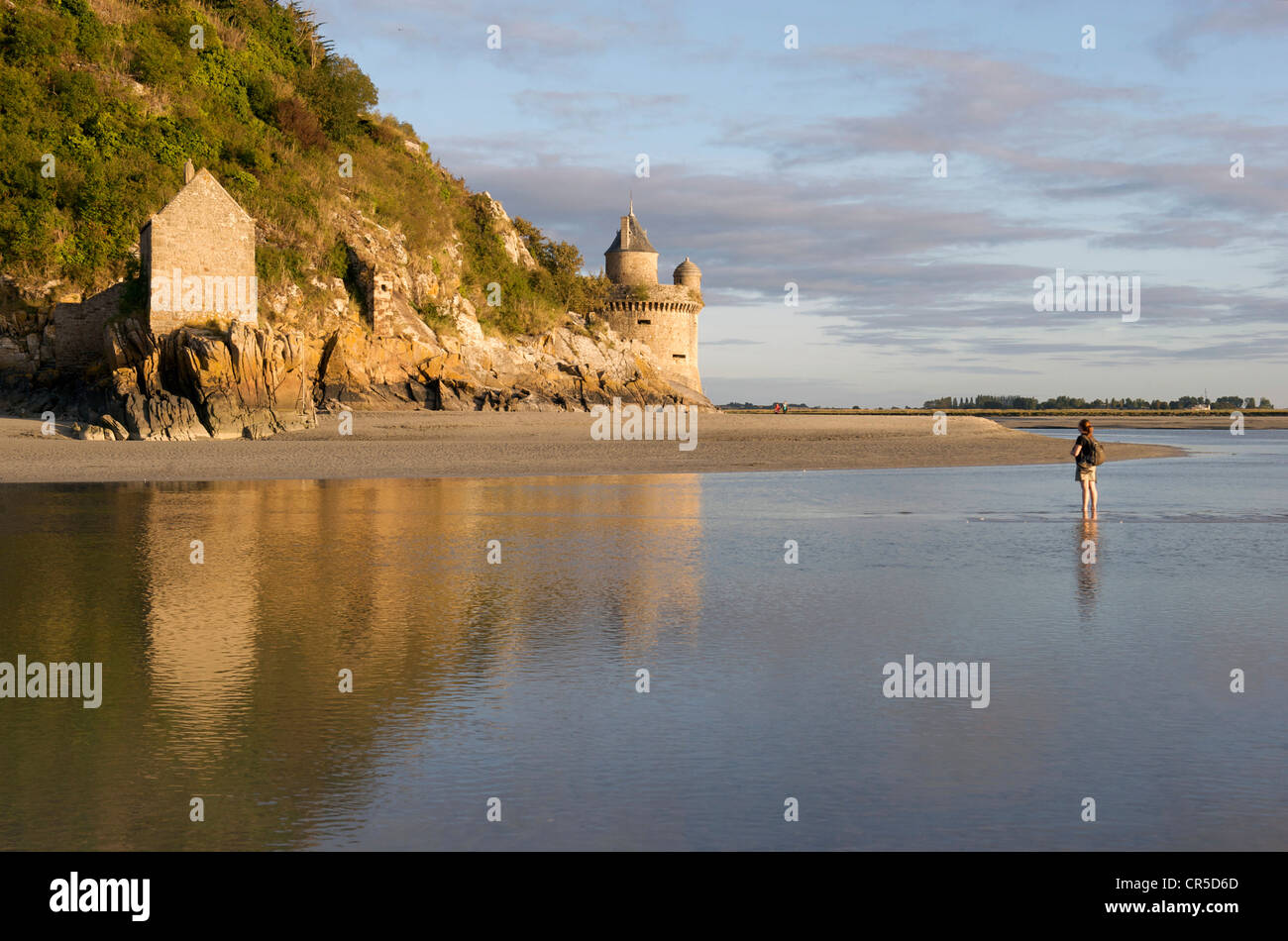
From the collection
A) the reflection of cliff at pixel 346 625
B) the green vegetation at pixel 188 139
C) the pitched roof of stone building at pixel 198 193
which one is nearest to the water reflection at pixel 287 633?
the reflection of cliff at pixel 346 625

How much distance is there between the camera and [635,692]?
7.16 m

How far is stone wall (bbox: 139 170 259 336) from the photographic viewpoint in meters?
40.0

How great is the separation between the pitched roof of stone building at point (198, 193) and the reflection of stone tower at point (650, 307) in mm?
44210

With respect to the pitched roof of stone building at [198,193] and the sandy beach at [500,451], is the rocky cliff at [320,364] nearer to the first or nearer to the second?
the sandy beach at [500,451]

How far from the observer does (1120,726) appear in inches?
250

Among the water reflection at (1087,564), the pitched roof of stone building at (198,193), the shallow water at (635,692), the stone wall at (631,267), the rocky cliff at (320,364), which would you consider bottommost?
the shallow water at (635,692)

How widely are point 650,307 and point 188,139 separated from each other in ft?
145

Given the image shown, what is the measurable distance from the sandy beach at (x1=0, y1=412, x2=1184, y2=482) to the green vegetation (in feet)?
34.1

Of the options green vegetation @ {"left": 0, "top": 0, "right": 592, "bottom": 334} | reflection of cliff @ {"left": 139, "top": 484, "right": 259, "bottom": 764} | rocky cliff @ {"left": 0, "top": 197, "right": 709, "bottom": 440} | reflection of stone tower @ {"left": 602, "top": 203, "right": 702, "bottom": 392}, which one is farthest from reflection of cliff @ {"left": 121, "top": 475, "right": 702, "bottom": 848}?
reflection of stone tower @ {"left": 602, "top": 203, "right": 702, "bottom": 392}

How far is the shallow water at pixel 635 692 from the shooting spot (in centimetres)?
494

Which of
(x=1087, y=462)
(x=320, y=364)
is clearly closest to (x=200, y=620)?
(x=1087, y=462)
